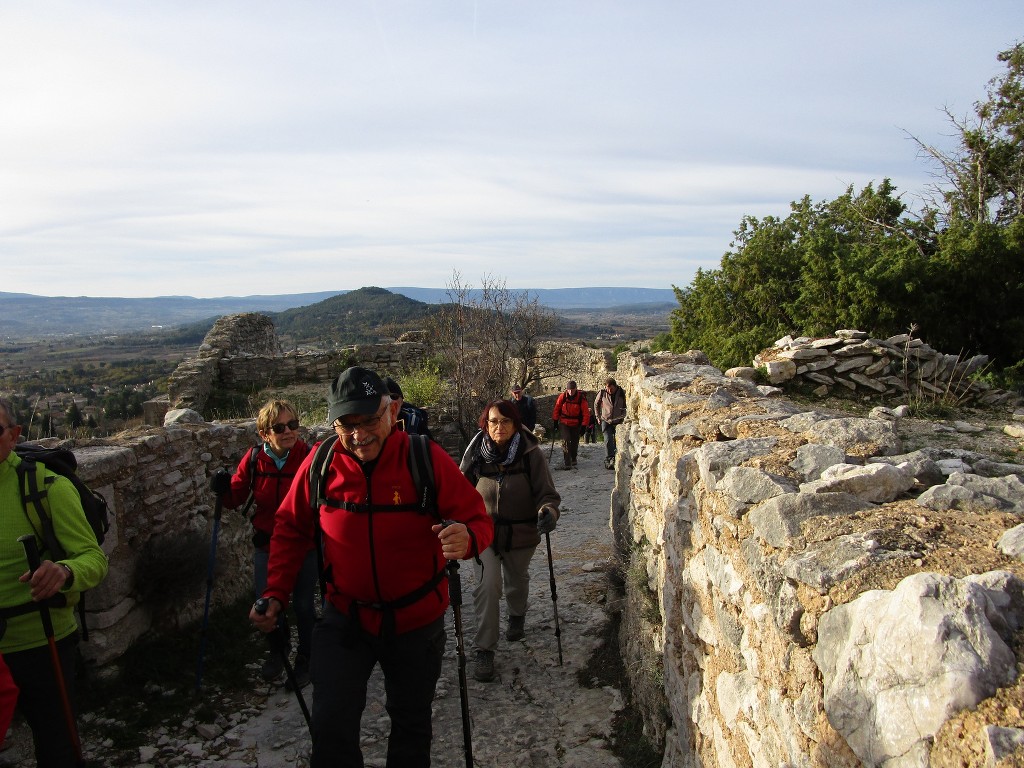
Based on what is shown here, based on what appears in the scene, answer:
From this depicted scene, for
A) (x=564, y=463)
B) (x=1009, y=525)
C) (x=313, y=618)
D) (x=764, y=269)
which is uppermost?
(x=764, y=269)

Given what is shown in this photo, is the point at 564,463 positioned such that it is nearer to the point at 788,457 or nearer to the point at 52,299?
the point at 788,457

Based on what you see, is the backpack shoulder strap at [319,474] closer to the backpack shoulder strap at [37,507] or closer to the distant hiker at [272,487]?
the backpack shoulder strap at [37,507]

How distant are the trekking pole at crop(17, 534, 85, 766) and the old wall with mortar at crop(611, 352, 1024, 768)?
279 centimetres

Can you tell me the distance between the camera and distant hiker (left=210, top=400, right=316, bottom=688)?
16.0ft

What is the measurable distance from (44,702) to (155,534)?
2.47 m

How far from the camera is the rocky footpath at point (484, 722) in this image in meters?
4.20

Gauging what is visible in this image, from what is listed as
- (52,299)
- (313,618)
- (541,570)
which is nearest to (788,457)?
(313,618)

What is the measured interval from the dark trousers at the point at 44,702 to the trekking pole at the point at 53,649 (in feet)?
0.05

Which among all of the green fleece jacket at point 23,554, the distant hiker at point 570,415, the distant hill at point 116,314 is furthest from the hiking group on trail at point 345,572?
the distant hill at point 116,314

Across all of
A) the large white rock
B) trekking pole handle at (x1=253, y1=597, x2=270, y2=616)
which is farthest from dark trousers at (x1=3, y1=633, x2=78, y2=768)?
the large white rock

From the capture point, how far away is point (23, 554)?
3053 millimetres

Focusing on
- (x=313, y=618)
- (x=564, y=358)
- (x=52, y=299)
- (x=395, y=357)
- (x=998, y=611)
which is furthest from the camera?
(x=52, y=299)

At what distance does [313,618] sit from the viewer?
4992mm

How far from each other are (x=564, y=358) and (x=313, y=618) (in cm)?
2228
